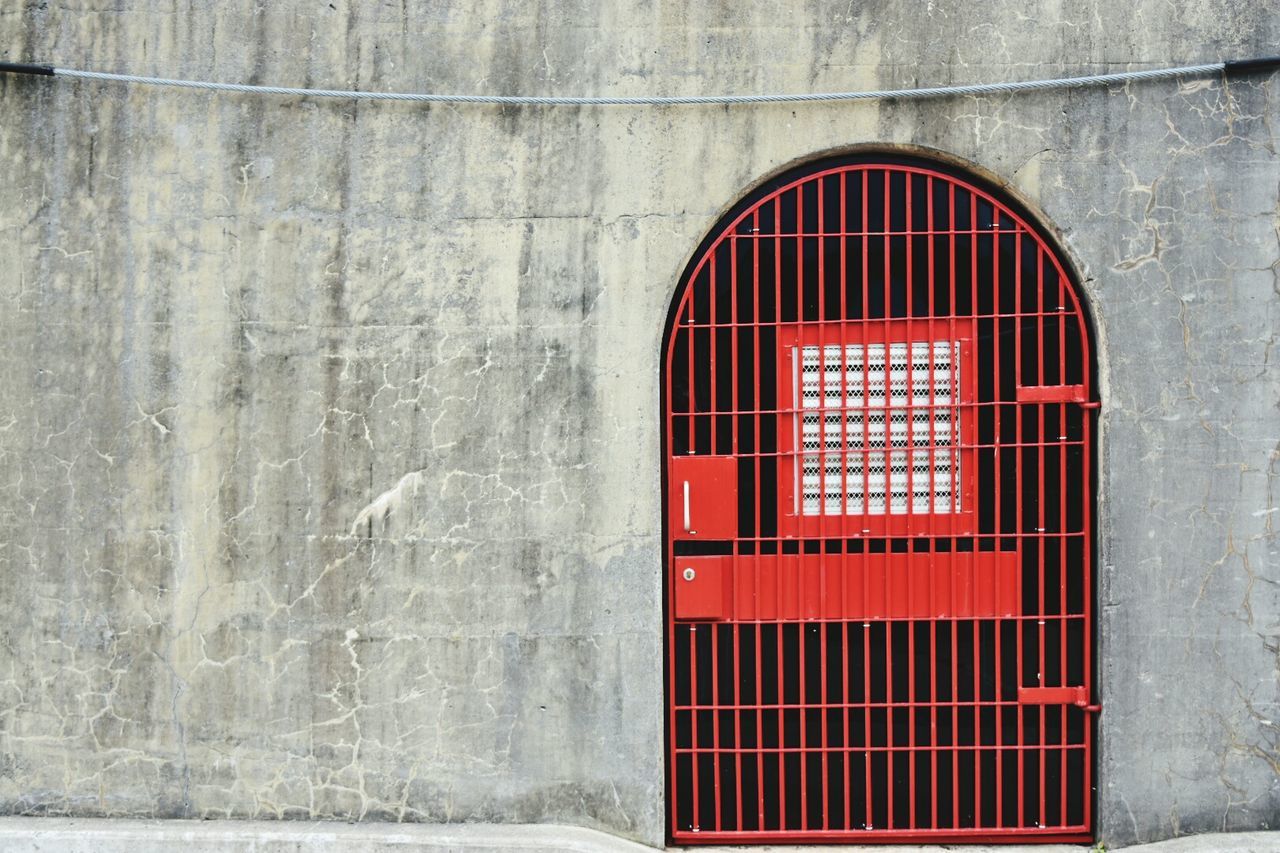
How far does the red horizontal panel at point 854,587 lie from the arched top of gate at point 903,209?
1053 mm

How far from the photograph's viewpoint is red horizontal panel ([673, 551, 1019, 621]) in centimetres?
368

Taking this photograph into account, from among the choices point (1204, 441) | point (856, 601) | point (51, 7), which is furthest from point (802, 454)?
point (51, 7)

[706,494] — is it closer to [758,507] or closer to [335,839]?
[758,507]

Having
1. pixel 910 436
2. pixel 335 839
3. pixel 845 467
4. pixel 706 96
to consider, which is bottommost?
pixel 335 839

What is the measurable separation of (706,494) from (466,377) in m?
1.14

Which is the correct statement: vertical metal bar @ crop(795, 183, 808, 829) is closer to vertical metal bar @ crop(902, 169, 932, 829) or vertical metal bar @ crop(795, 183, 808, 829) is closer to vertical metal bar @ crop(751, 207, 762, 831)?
vertical metal bar @ crop(751, 207, 762, 831)

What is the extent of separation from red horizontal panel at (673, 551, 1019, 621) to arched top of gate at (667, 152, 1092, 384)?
105 centimetres

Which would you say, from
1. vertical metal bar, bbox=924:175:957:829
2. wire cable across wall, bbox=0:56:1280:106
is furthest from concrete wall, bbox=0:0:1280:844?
vertical metal bar, bbox=924:175:957:829

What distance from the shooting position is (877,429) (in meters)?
3.69

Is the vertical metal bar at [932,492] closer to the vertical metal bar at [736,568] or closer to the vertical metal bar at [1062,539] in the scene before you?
the vertical metal bar at [1062,539]

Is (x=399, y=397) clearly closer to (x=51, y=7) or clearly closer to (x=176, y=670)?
(x=176, y=670)

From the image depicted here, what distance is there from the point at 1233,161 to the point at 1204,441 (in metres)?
1.18

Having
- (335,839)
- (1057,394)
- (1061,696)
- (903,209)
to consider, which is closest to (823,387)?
(903,209)

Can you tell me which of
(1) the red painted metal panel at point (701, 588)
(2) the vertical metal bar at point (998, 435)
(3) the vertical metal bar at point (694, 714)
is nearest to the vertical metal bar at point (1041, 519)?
(2) the vertical metal bar at point (998, 435)
